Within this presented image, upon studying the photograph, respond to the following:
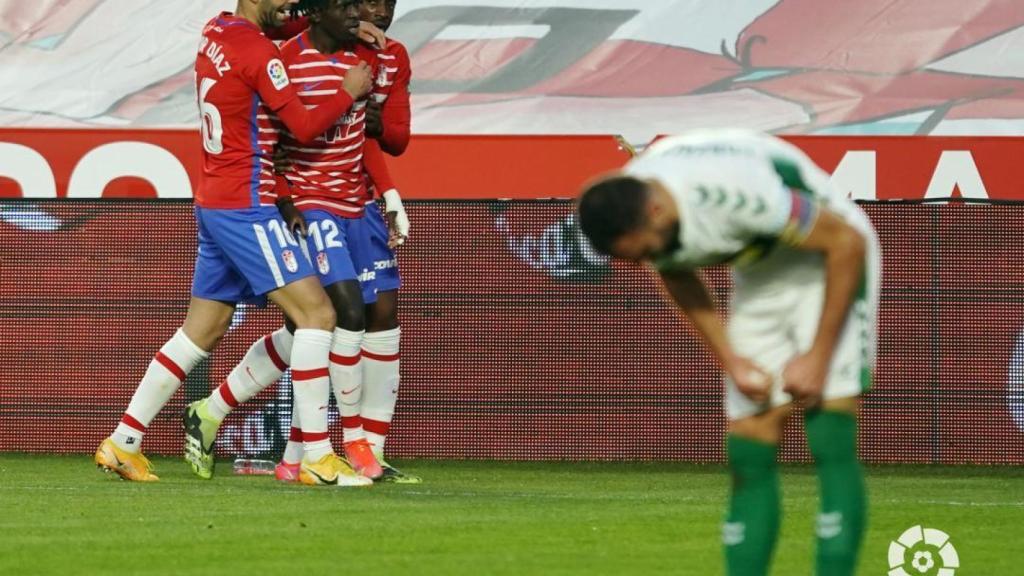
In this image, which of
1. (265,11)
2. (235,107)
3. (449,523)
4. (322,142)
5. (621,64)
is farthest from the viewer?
(621,64)

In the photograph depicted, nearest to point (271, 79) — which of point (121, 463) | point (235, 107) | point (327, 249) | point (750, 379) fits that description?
point (235, 107)

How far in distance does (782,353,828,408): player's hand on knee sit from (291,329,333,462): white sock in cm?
368

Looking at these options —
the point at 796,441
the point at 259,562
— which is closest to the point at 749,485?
the point at 259,562

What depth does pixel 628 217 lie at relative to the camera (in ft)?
15.0

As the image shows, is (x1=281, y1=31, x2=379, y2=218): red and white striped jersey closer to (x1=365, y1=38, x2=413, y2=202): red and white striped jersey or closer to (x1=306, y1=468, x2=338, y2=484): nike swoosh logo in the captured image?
(x1=365, y1=38, x2=413, y2=202): red and white striped jersey

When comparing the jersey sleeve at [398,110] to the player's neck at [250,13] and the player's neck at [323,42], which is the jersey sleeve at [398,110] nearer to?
the player's neck at [323,42]

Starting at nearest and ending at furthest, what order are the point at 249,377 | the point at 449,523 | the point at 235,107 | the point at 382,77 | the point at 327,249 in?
the point at 449,523, the point at 235,107, the point at 327,249, the point at 382,77, the point at 249,377

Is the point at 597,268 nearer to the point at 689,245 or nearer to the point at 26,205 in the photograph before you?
the point at 26,205

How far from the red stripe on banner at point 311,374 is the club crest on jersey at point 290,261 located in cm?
43

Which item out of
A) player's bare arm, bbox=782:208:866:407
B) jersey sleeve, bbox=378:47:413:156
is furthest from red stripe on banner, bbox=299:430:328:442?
player's bare arm, bbox=782:208:866:407

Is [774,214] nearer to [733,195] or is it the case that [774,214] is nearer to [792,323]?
[733,195]

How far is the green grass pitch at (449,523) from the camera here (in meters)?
5.91

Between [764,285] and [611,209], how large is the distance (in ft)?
2.32

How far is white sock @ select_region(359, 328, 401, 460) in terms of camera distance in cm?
895
